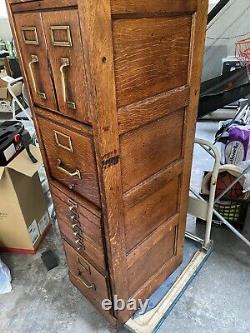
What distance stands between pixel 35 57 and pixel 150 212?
0.73 metres

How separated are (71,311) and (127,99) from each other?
1174 millimetres

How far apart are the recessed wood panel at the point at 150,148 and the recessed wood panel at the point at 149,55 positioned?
0.12 m

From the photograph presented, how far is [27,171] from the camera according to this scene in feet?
4.83

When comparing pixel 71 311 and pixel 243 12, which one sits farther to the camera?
pixel 243 12

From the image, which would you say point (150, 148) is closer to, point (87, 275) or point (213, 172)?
point (213, 172)

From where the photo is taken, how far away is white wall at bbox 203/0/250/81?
3252 mm

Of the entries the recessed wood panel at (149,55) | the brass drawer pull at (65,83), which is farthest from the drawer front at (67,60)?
the recessed wood panel at (149,55)

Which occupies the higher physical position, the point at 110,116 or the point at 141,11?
the point at 141,11

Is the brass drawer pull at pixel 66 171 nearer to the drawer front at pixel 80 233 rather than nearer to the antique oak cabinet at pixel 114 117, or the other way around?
the antique oak cabinet at pixel 114 117

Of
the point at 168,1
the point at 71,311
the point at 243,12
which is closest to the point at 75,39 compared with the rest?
the point at 168,1

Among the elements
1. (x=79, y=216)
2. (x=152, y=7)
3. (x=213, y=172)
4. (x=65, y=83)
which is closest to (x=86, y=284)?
(x=79, y=216)

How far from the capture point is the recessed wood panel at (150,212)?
1.05 meters

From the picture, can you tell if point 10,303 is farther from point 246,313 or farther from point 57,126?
point 246,313

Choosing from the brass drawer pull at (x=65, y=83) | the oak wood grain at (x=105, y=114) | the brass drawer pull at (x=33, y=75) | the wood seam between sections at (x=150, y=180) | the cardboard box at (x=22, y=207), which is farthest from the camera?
the cardboard box at (x=22, y=207)
